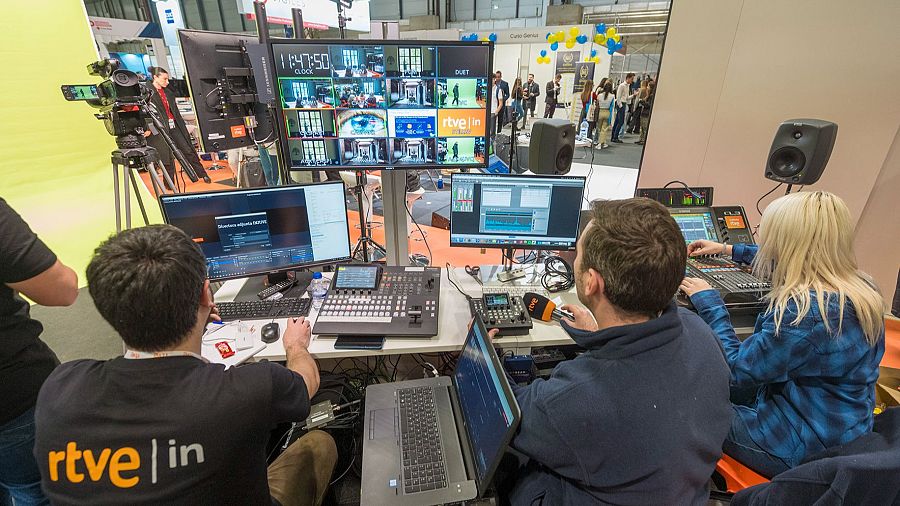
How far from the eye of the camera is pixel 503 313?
5.49ft

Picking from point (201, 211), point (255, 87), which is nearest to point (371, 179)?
point (255, 87)

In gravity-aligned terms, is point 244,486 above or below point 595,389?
below

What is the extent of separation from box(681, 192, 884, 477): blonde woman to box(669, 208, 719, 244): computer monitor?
0.66 metres

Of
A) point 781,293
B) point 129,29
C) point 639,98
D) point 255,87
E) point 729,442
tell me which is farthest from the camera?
point 639,98

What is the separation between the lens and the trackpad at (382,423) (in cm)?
141

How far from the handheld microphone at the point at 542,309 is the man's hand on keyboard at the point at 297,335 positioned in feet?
2.97

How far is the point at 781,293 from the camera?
4.42ft

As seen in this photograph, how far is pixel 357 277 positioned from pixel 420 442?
30.0 inches

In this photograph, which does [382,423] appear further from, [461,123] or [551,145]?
[551,145]

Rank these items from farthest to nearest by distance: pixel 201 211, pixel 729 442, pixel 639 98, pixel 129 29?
pixel 639 98
pixel 129 29
pixel 201 211
pixel 729 442

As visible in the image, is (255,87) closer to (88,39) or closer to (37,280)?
(37,280)

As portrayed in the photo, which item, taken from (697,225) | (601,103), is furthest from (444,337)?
(601,103)

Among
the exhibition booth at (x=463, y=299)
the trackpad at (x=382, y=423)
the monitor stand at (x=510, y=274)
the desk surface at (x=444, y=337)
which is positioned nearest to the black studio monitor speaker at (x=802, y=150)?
the exhibition booth at (x=463, y=299)

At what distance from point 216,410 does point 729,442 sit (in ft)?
5.49
